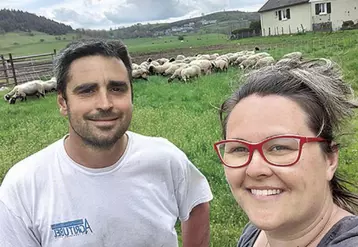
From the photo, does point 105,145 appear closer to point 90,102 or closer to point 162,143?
point 90,102

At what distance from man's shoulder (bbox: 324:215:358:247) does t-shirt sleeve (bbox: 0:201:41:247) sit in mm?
1583

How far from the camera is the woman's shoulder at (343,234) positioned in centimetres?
147

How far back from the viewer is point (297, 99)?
1706mm

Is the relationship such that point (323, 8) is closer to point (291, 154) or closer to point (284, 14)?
point (284, 14)

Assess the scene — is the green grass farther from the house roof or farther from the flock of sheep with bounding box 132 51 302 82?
the house roof

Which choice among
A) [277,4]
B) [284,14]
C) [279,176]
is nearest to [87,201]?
[279,176]

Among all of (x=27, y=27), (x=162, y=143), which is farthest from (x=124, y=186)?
(x=27, y=27)

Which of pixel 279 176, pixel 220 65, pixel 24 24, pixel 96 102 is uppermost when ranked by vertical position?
pixel 24 24

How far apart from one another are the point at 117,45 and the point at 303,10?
46298 mm

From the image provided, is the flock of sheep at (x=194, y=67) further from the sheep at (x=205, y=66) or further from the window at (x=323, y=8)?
the window at (x=323, y=8)

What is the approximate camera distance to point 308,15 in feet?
149

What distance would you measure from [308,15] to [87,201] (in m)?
46.0

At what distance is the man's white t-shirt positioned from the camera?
250cm

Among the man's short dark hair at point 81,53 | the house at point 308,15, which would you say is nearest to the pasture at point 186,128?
the man's short dark hair at point 81,53
